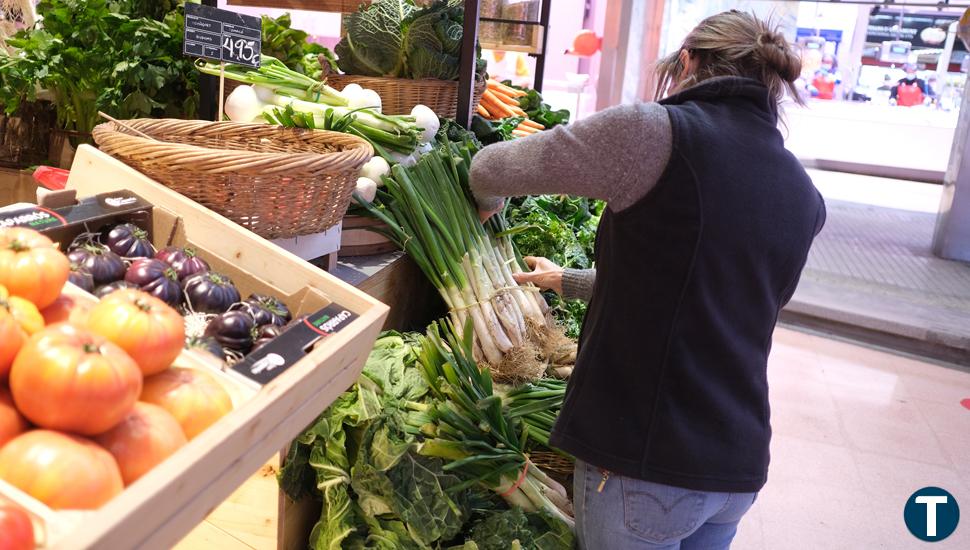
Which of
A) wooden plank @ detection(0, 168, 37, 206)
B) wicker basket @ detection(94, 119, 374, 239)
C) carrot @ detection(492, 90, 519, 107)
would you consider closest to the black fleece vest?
wicker basket @ detection(94, 119, 374, 239)

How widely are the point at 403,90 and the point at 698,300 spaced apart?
1683 millimetres

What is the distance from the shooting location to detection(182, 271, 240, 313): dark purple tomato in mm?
1254

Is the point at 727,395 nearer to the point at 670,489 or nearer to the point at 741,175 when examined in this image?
the point at 670,489

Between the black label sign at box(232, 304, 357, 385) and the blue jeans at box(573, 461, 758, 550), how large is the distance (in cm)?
68

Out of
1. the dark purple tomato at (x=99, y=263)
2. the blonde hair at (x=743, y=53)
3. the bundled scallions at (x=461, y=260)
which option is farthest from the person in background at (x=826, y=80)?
the dark purple tomato at (x=99, y=263)

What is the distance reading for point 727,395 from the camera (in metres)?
1.52

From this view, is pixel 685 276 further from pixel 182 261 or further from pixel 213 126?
pixel 213 126

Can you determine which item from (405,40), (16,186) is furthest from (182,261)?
(16,186)

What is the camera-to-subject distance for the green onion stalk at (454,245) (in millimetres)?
2311

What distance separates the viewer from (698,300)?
1.44 meters

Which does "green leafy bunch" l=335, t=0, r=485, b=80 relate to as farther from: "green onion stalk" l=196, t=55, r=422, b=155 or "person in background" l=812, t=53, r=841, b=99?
"person in background" l=812, t=53, r=841, b=99

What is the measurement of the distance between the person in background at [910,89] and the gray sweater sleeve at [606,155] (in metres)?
9.04

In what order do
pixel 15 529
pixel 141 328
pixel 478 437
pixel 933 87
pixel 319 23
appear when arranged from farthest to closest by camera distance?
pixel 933 87 < pixel 319 23 < pixel 478 437 < pixel 141 328 < pixel 15 529

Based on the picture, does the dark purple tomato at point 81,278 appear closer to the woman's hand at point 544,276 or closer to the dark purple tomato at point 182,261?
the dark purple tomato at point 182,261
